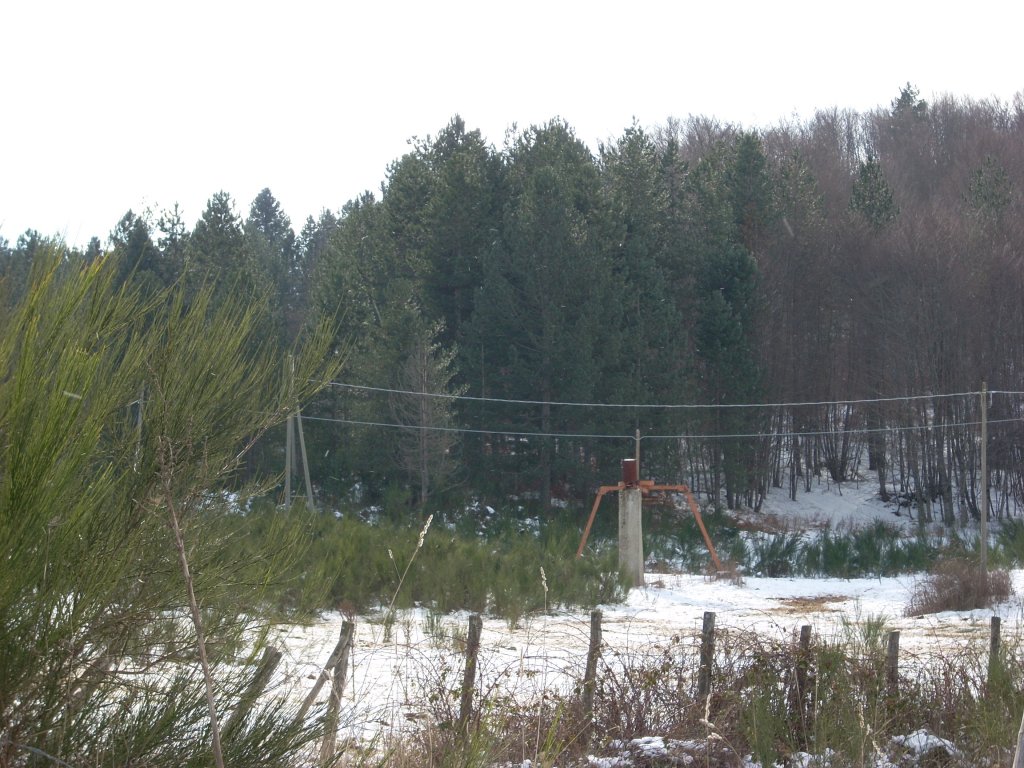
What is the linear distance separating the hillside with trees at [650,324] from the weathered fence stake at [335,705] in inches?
809

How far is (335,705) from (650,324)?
2912 centimetres

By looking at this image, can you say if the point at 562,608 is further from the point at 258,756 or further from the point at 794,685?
the point at 258,756

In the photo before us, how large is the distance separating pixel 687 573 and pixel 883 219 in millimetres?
25528

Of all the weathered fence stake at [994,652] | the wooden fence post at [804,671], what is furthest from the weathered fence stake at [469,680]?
the weathered fence stake at [994,652]

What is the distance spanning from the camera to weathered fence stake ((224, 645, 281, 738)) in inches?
136

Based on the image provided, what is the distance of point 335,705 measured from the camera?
441cm

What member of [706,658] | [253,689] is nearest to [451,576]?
[706,658]

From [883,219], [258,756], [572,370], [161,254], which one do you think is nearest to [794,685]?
[258,756]

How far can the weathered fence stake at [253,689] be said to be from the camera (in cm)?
346

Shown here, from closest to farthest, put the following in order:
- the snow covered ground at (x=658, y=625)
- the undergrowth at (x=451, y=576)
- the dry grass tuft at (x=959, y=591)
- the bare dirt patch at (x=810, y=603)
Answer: the snow covered ground at (x=658, y=625), the undergrowth at (x=451, y=576), the bare dirt patch at (x=810, y=603), the dry grass tuft at (x=959, y=591)

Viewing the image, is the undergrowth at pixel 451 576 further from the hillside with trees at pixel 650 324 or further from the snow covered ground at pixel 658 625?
the hillside with trees at pixel 650 324

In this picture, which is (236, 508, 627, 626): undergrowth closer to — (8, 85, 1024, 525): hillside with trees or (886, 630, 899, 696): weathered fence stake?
(886, 630, 899, 696): weathered fence stake

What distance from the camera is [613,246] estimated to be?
3350 centimetres


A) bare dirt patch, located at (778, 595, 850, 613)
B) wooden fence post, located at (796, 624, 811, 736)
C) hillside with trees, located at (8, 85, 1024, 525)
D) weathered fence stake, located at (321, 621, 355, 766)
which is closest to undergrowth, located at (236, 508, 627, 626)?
bare dirt patch, located at (778, 595, 850, 613)
